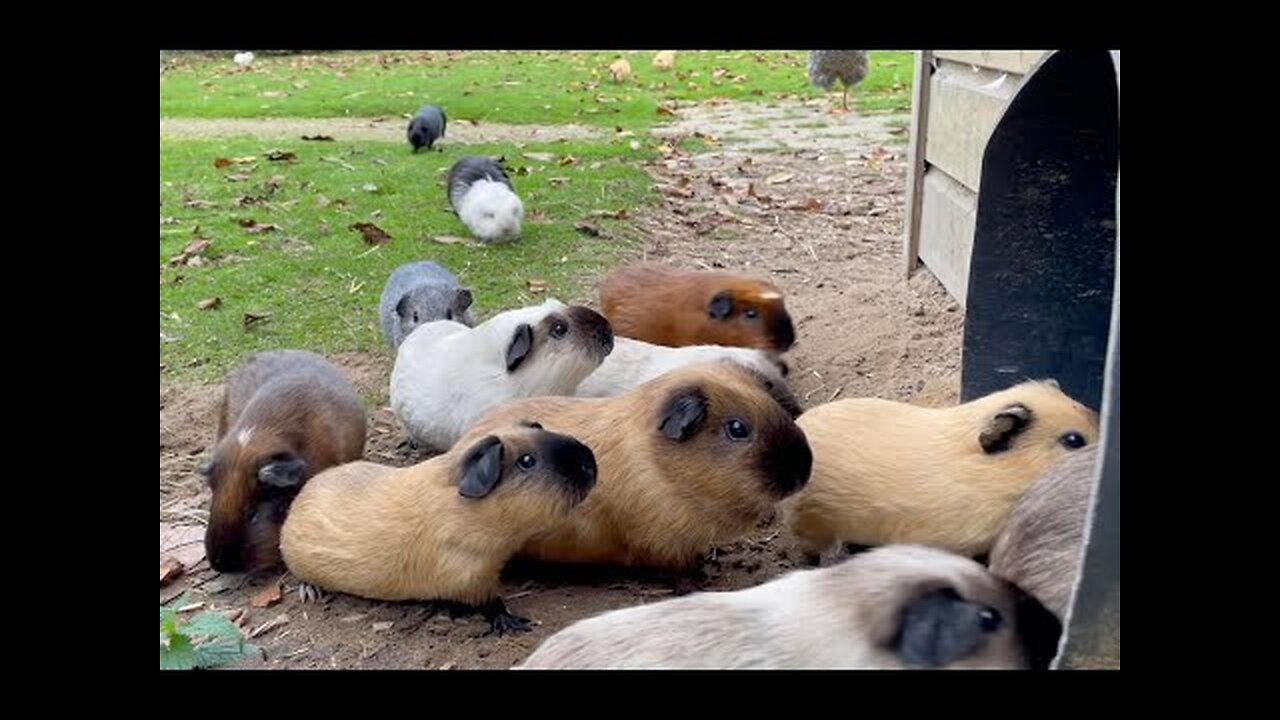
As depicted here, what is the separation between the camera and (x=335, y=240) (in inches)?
294

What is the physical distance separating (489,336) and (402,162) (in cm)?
684

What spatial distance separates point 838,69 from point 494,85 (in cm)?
572

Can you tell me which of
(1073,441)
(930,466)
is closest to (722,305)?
(930,466)

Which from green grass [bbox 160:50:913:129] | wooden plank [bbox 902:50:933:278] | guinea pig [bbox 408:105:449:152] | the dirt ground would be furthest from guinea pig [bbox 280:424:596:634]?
green grass [bbox 160:50:913:129]

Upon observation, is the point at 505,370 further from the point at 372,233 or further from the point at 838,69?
the point at 838,69

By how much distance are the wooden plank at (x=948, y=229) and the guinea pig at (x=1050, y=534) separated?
7.21ft

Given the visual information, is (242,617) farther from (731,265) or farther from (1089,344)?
(731,265)

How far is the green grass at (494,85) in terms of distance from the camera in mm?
14539

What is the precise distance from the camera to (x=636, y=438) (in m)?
3.15

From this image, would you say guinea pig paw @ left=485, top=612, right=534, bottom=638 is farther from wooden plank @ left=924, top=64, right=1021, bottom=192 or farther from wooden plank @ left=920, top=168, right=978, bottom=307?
wooden plank @ left=920, top=168, right=978, bottom=307

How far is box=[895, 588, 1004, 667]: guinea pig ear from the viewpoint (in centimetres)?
189

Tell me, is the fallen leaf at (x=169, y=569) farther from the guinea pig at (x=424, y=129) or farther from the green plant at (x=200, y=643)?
the guinea pig at (x=424, y=129)

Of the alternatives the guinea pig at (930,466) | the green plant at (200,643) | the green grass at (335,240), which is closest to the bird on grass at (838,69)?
the green grass at (335,240)
